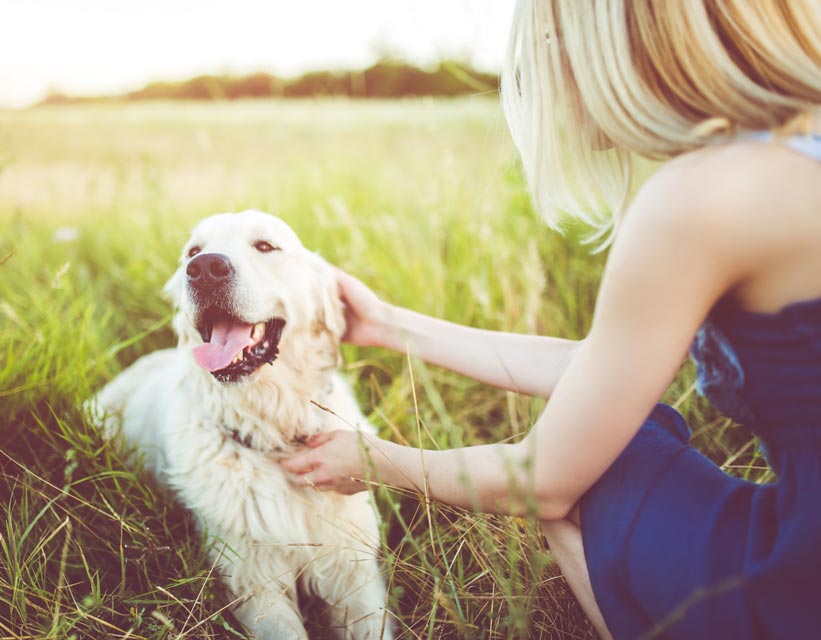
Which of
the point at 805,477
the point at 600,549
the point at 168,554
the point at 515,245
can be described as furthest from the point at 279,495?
the point at 515,245

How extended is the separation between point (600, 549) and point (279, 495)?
3.53 ft

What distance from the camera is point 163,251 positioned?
3.95 metres

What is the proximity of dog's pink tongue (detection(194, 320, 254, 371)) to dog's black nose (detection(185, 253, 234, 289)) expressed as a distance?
0.50 ft

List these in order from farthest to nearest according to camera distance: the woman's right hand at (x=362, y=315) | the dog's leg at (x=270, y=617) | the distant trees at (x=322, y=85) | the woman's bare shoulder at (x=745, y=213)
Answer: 1. the distant trees at (x=322, y=85)
2. the woman's right hand at (x=362, y=315)
3. the dog's leg at (x=270, y=617)
4. the woman's bare shoulder at (x=745, y=213)

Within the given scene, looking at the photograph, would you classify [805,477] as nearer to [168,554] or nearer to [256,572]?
[256,572]

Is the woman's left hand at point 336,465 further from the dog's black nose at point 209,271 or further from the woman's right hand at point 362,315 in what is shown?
the dog's black nose at point 209,271

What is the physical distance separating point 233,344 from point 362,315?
52 centimetres

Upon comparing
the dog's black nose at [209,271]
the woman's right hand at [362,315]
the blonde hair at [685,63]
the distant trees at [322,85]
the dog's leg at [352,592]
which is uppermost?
the blonde hair at [685,63]

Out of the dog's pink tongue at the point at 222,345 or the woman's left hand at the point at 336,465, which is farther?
the dog's pink tongue at the point at 222,345

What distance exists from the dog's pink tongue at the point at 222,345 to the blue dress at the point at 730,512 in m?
1.15

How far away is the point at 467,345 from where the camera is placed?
218 centimetres

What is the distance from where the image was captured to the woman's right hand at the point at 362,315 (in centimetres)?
235

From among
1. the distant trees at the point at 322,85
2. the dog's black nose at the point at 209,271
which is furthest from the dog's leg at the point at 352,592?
the distant trees at the point at 322,85

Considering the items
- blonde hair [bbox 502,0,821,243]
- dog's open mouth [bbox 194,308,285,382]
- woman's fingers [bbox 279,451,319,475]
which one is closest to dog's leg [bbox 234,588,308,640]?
woman's fingers [bbox 279,451,319,475]
